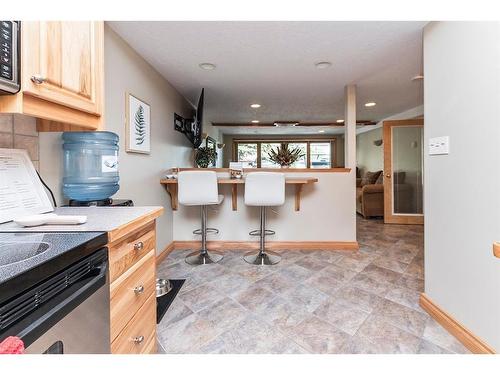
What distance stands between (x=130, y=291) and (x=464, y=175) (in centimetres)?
188

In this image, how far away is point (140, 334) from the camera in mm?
1043

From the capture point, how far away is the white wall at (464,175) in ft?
4.10

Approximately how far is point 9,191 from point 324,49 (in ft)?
8.14

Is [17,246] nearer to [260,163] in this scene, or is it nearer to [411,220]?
[411,220]

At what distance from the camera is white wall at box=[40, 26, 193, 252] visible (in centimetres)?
145

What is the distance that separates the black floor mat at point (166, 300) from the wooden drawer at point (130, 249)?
0.83m

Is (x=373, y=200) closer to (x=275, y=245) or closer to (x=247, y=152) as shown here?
(x=275, y=245)

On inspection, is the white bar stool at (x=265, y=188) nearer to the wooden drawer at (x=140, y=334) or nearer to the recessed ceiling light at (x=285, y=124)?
the wooden drawer at (x=140, y=334)

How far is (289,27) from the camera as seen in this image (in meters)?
1.87

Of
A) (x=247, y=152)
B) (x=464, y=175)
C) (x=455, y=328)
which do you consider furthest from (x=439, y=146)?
(x=247, y=152)

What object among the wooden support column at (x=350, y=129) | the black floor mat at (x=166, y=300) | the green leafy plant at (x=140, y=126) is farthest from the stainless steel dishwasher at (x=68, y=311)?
the wooden support column at (x=350, y=129)

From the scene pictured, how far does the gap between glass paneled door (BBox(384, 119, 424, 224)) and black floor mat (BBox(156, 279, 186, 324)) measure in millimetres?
4087
